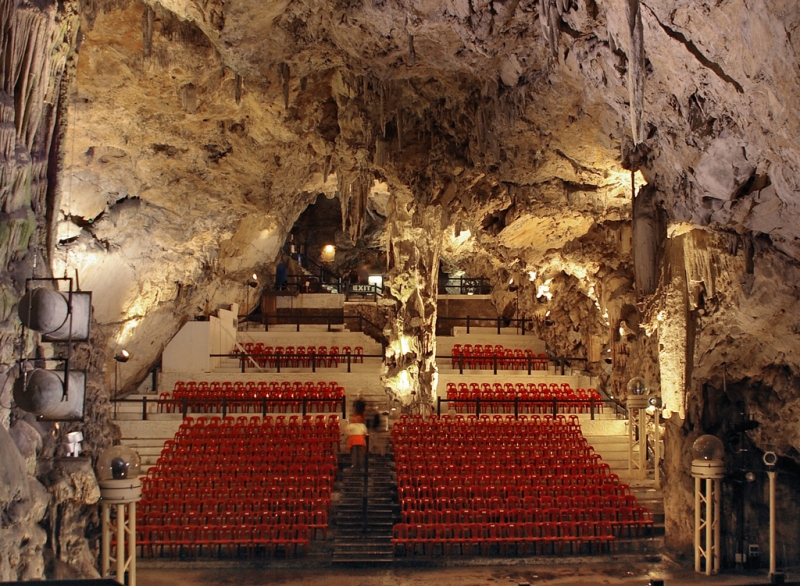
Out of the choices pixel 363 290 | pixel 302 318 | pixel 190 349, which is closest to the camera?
pixel 190 349

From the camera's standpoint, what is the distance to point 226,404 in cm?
1731

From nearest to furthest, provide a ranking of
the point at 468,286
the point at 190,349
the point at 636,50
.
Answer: the point at 636,50 < the point at 190,349 < the point at 468,286

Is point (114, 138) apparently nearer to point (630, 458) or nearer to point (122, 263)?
point (122, 263)

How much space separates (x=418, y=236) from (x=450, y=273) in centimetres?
1383

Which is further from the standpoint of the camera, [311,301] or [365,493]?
[311,301]

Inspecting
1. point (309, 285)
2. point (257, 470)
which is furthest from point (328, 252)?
point (257, 470)

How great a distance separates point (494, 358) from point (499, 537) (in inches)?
313

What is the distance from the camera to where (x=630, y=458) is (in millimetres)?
16062

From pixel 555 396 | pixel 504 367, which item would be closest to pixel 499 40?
pixel 555 396

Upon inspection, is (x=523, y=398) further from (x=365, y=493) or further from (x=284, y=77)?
(x=284, y=77)

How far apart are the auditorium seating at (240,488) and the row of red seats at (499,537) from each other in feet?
5.11

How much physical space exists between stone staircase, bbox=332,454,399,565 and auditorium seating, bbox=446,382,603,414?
3.16 meters

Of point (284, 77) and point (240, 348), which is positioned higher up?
point (284, 77)

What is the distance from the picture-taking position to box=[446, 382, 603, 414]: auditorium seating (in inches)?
711
